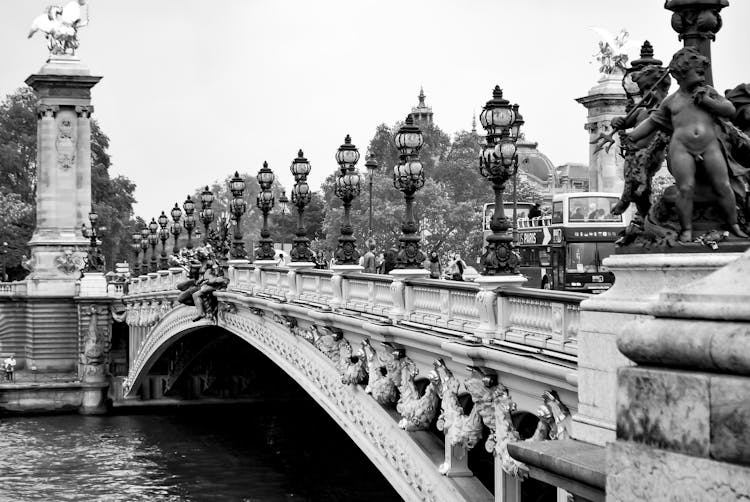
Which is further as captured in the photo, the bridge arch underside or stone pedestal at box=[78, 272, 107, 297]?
stone pedestal at box=[78, 272, 107, 297]

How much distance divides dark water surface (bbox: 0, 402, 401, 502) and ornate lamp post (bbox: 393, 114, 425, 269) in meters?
17.4

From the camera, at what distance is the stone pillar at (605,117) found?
194ft

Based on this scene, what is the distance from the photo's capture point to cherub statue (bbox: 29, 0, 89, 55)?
240 feet

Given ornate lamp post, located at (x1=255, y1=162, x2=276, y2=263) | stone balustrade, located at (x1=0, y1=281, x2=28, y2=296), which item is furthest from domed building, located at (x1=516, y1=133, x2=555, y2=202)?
ornate lamp post, located at (x1=255, y1=162, x2=276, y2=263)

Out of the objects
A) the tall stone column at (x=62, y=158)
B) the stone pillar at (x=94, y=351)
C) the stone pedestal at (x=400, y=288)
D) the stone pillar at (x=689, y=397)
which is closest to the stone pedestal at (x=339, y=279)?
the stone pedestal at (x=400, y=288)

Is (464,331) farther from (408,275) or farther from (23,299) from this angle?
(23,299)

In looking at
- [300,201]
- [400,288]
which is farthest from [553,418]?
[300,201]

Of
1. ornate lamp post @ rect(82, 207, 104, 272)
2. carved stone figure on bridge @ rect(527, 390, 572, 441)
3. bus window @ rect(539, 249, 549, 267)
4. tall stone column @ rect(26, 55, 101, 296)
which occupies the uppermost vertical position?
tall stone column @ rect(26, 55, 101, 296)

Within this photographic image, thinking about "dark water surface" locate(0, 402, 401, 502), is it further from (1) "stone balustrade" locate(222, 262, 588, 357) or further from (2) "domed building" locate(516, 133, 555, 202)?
(2) "domed building" locate(516, 133, 555, 202)

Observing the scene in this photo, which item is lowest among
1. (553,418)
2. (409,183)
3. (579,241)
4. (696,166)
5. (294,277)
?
(553,418)

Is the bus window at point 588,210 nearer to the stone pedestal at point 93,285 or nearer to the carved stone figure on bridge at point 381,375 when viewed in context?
the carved stone figure on bridge at point 381,375

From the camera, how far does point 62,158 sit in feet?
235

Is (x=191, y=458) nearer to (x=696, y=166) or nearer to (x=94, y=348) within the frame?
(x=94, y=348)

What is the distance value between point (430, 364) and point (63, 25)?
60.5 meters
